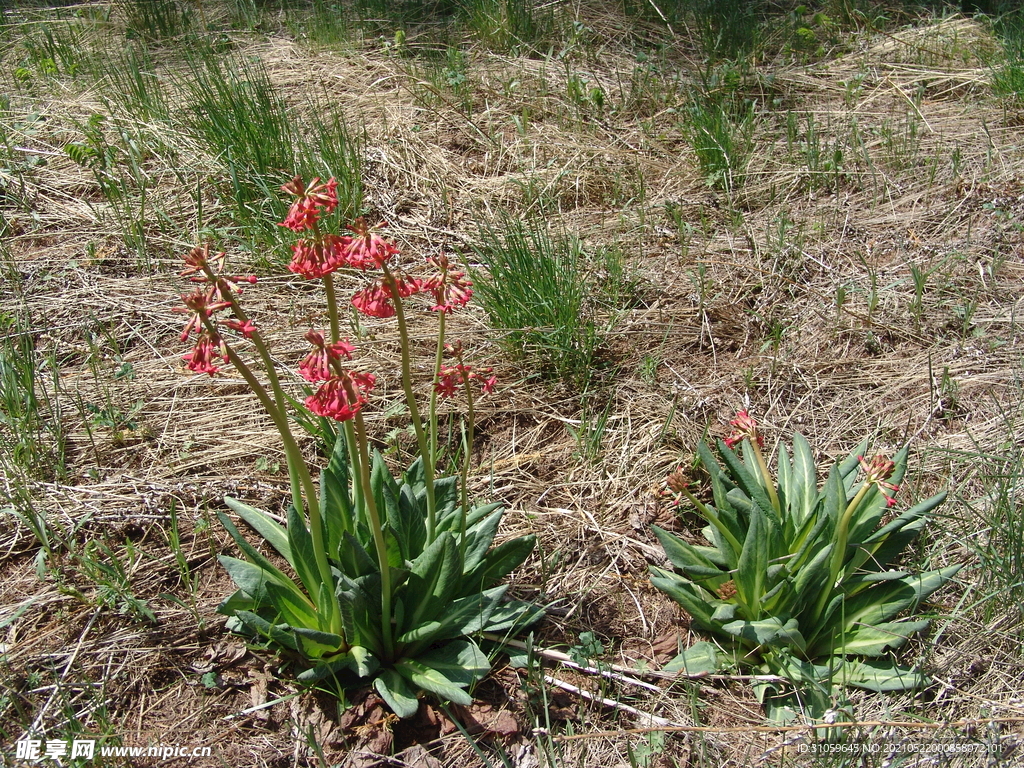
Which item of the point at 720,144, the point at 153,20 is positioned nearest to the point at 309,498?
the point at 720,144

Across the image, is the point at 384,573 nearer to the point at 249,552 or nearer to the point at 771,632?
the point at 249,552

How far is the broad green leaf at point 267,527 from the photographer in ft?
7.29

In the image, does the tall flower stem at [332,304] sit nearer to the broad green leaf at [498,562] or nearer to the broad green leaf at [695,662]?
the broad green leaf at [498,562]

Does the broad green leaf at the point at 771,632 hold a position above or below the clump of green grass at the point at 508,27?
below

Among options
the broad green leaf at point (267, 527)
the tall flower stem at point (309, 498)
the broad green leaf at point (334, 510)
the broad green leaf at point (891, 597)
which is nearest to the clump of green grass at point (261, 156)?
the broad green leaf at point (267, 527)

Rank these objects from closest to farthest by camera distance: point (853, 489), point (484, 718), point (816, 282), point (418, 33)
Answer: point (484, 718) → point (853, 489) → point (816, 282) → point (418, 33)

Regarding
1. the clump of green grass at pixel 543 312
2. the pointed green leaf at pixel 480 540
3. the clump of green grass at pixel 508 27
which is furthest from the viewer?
the clump of green grass at pixel 508 27

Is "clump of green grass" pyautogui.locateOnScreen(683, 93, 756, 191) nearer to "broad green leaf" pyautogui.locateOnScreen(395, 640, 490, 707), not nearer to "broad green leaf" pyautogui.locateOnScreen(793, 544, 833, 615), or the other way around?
"broad green leaf" pyautogui.locateOnScreen(793, 544, 833, 615)

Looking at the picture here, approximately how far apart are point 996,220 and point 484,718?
318 cm

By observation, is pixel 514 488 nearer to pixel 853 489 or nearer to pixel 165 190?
pixel 853 489

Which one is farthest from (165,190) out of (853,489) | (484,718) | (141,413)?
(853,489)

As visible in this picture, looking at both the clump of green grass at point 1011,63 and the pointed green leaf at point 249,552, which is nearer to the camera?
the pointed green leaf at point 249,552

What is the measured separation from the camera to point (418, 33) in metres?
5.37

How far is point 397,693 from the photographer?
197 centimetres
